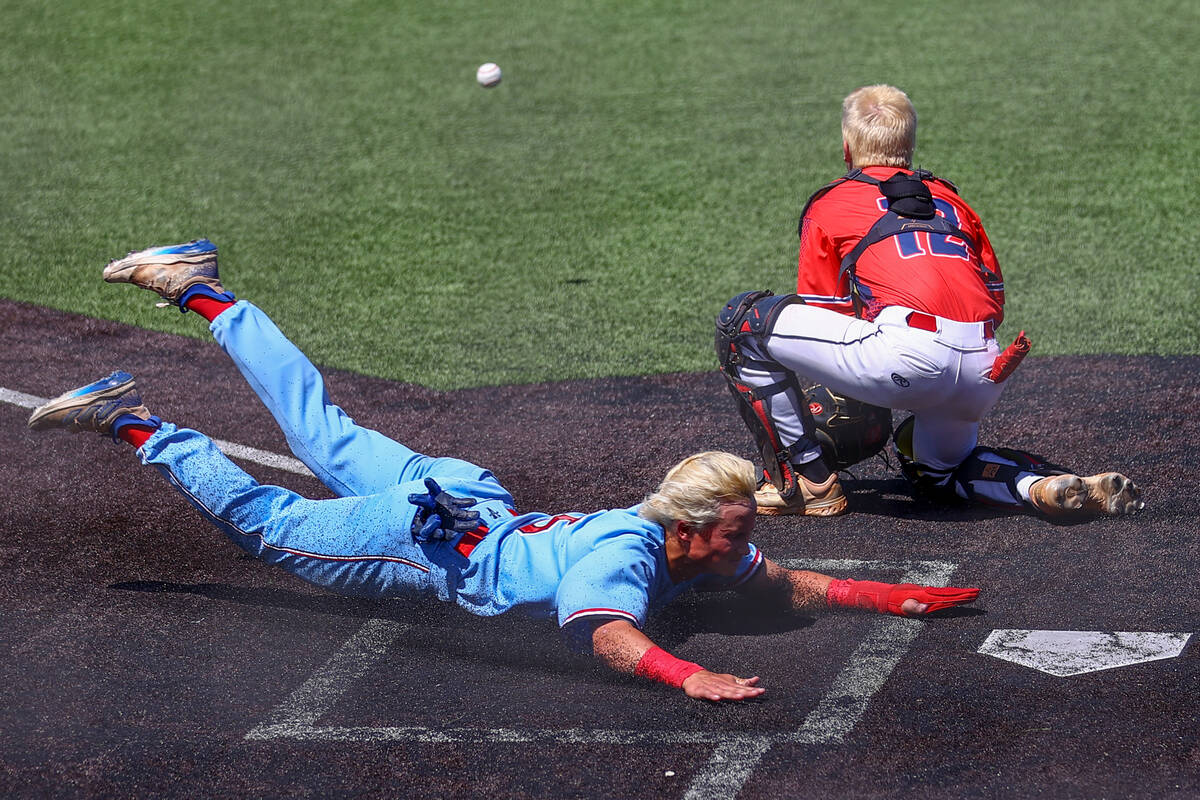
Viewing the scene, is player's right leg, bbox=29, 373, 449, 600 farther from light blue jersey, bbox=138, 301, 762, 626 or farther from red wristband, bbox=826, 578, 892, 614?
red wristband, bbox=826, 578, 892, 614

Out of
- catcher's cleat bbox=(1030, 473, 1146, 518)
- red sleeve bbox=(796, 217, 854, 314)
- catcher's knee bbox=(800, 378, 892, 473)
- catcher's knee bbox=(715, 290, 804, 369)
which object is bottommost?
catcher's cleat bbox=(1030, 473, 1146, 518)

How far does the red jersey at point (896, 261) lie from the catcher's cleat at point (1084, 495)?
2.08 ft

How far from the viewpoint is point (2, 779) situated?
3.54 metres

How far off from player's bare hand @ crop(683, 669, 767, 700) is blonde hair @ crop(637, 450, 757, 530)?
1.77ft

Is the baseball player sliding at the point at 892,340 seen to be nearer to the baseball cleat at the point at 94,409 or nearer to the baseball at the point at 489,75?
the baseball cleat at the point at 94,409

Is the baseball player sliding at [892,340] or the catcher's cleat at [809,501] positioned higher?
the baseball player sliding at [892,340]

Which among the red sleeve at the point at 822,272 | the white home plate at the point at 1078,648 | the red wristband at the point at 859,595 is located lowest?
the white home plate at the point at 1078,648

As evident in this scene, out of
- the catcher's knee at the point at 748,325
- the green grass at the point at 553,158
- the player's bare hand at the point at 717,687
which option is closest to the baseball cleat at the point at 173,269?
the catcher's knee at the point at 748,325

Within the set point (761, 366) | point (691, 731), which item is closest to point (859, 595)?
point (691, 731)

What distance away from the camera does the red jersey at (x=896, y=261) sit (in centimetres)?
481

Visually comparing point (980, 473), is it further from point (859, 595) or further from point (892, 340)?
point (859, 595)

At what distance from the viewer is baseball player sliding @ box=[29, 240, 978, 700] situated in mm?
3859

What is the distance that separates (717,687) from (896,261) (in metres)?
1.97

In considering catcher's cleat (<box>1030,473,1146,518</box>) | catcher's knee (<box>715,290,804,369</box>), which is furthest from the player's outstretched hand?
catcher's knee (<box>715,290,804,369</box>)
